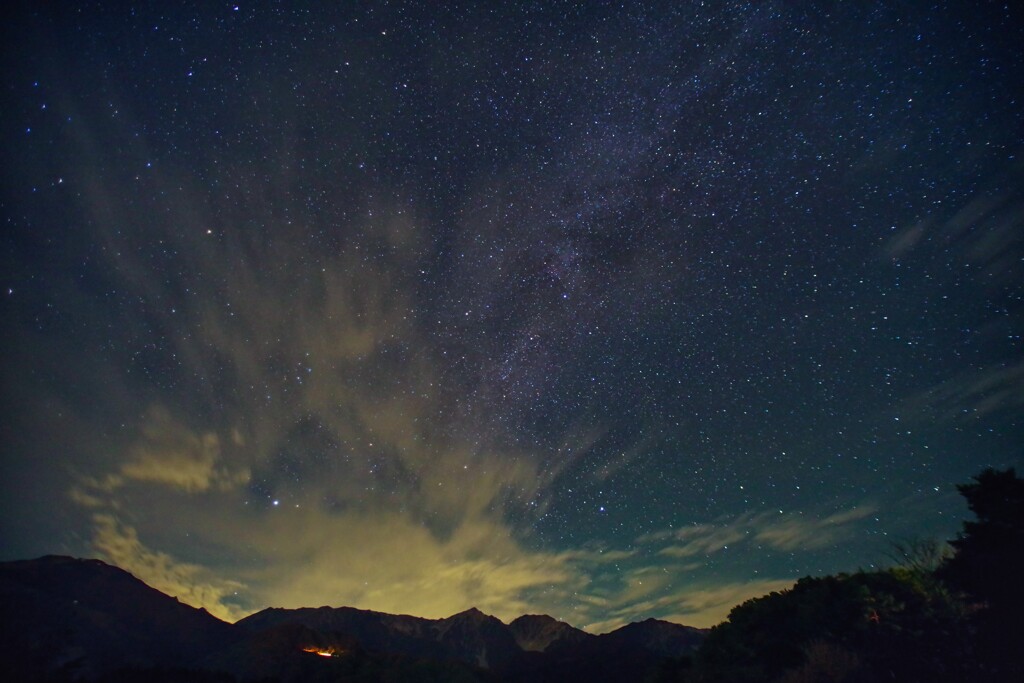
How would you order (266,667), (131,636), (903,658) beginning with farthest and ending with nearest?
(131,636), (266,667), (903,658)

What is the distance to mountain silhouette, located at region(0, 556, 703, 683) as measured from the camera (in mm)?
53406

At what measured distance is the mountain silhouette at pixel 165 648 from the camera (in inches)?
2103

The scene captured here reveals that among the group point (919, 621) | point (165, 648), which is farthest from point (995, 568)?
point (165, 648)

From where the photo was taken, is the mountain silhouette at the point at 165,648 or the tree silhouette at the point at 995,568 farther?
the mountain silhouette at the point at 165,648

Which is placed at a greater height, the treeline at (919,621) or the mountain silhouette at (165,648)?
the mountain silhouette at (165,648)

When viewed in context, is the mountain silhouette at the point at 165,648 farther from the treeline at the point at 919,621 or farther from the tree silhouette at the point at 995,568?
the tree silhouette at the point at 995,568

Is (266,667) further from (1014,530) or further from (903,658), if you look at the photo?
(1014,530)

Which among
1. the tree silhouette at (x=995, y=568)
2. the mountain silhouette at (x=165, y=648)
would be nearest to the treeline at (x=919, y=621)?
the tree silhouette at (x=995, y=568)

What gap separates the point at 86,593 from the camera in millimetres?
84125

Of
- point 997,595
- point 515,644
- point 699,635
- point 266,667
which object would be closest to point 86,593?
point 266,667

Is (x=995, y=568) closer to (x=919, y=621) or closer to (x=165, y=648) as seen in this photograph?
(x=919, y=621)

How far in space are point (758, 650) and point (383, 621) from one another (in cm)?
17641

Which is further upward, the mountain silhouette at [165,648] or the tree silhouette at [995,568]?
the mountain silhouette at [165,648]

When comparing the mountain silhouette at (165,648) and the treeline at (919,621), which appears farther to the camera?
the mountain silhouette at (165,648)
